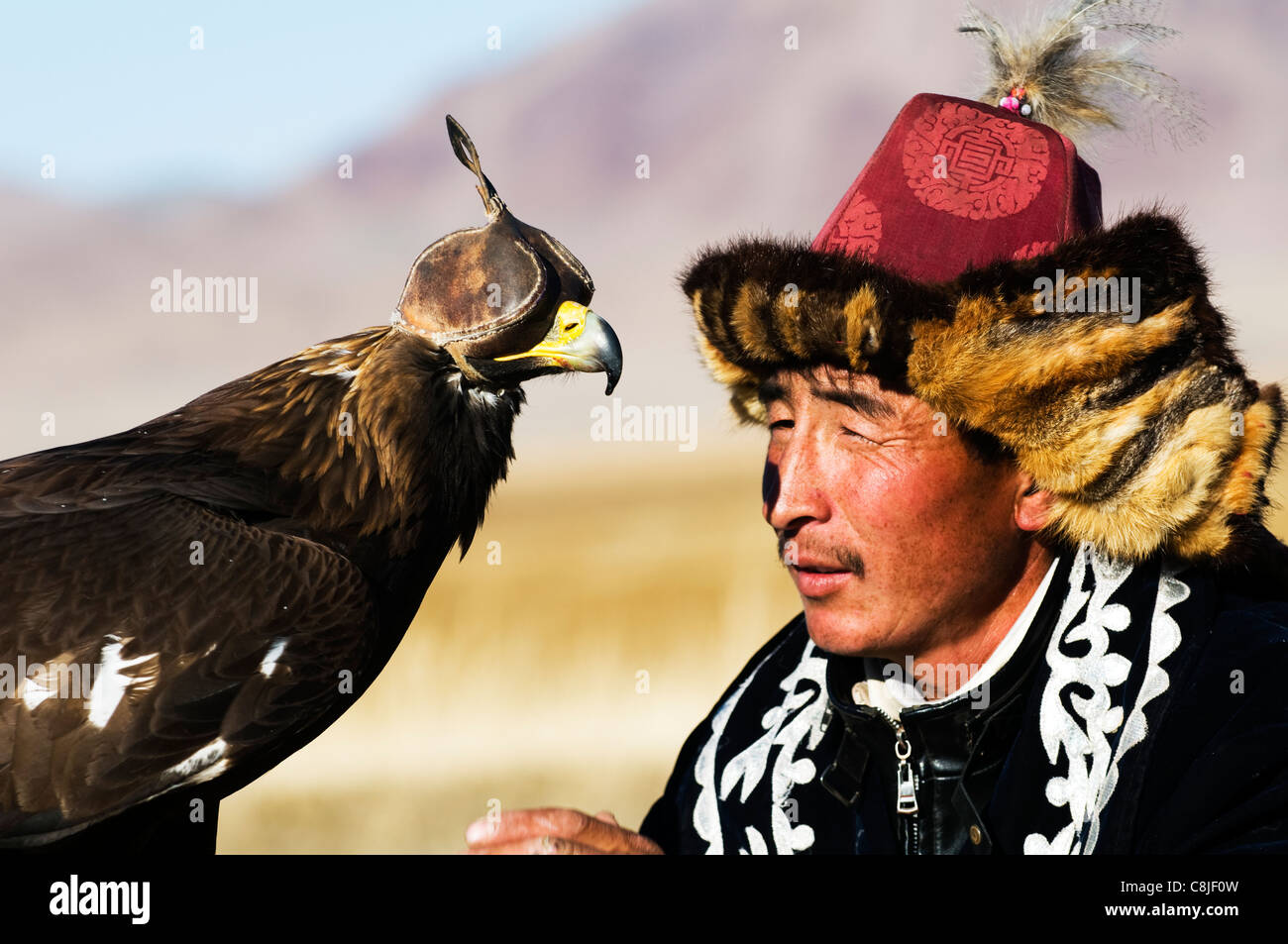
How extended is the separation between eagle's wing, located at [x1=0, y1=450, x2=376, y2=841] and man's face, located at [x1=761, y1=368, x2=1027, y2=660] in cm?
103

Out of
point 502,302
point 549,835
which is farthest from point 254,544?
point 549,835

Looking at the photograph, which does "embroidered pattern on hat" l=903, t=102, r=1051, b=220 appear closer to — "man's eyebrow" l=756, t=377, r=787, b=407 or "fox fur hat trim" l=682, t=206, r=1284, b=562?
"fox fur hat trim" l=682, t=206, r=1284, b=562

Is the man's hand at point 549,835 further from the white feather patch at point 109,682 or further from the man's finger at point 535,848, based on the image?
the white feather patch at point 109,682

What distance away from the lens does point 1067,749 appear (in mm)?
2682

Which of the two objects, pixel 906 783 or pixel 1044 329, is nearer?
pixel 1044 329

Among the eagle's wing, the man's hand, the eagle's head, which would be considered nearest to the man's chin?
the man's hand

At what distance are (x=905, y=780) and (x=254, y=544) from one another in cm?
158

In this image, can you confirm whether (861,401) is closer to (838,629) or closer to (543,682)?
(838,629)

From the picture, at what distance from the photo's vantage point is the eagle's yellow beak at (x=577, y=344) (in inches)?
117

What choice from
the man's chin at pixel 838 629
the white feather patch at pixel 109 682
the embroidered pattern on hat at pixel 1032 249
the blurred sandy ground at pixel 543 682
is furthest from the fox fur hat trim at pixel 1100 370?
the blurred sandy ground at pixel 543 682

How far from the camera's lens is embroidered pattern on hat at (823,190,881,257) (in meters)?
2.88
